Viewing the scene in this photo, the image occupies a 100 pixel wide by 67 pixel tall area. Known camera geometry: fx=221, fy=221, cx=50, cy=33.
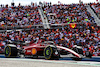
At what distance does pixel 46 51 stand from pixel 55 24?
62.8 feet

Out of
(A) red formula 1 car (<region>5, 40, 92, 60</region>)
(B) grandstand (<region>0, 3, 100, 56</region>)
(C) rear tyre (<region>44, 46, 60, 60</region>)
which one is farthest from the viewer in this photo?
(B) grandstand (<region>0, 3, 100, 56</region>)

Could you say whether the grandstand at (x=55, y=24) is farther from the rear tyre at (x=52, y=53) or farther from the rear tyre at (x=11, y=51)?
the rear tyre at (x=52, y=53)

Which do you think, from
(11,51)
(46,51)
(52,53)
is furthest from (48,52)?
(11,51)

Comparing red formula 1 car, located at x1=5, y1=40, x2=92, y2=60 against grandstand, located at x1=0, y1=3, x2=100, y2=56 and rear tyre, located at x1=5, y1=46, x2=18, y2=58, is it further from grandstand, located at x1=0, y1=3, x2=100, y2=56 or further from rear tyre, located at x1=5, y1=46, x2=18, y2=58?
grandstand, located at x1=0, y1=3, x2=100, y2=56

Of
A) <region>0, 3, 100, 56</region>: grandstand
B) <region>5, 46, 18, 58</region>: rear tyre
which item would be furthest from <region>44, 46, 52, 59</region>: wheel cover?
<region>0, 3, 100, 56</region>: grandstand

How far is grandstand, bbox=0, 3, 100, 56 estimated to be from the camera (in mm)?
26516

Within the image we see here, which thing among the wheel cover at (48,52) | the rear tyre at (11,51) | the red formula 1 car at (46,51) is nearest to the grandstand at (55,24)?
the red formula 1 car at (46,51)

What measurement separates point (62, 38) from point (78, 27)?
4863 millimetres

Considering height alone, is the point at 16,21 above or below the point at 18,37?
above

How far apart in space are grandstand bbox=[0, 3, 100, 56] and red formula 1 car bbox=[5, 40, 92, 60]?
8.47 metres

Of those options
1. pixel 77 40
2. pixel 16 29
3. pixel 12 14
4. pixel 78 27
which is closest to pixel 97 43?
pixel 77 40

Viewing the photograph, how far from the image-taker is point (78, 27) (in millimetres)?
30953

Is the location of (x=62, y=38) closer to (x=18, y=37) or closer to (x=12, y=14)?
(x=18, y=37)

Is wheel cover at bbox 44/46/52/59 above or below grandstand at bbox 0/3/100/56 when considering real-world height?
below
